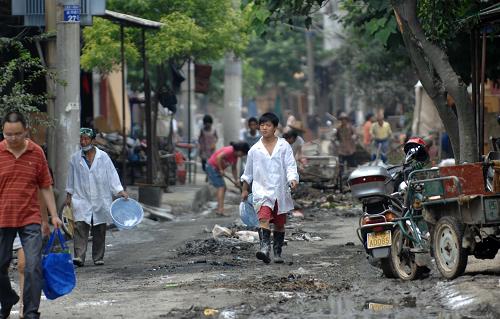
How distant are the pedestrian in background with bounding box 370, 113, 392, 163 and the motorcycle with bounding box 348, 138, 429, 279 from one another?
20380 millimetres

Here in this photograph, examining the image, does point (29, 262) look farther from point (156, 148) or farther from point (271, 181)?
point (156, 148)

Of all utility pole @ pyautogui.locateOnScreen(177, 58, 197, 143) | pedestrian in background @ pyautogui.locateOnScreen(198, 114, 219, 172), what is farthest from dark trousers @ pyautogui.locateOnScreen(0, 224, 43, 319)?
pedestrian in background @ pyautogui.locateOnScreen(198, 114, 219, 172)

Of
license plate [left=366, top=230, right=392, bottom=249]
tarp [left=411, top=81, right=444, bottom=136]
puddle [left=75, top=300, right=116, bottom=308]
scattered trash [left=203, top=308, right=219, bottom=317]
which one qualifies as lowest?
puddle [left=75, top=300, right=116, bottom=308]

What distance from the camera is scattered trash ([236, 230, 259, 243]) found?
16.5 meters

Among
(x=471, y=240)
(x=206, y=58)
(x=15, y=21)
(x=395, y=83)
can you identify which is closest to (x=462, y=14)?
(x=471, y=240)

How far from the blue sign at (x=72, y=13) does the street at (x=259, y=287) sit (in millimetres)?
3199

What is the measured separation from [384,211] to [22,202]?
406cm

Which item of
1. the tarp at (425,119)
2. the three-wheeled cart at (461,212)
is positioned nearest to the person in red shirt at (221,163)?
the tarp at (425,119)

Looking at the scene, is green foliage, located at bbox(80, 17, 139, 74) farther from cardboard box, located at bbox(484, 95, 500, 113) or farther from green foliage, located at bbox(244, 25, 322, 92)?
green foliage, located at bbox(244, 25, 322, 92)

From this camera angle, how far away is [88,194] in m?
14.8

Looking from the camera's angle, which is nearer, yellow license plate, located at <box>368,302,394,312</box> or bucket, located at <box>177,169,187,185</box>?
yellow license plate, located at <box>368,302,394,312</box>

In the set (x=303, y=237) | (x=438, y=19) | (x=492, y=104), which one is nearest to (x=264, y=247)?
(x=303, y=237)

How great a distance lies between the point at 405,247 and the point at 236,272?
78.0 inches

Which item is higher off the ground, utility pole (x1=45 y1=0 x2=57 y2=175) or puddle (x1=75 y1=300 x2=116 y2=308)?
utility pole (x1=45 y1=0 x2=57 y2=175)
